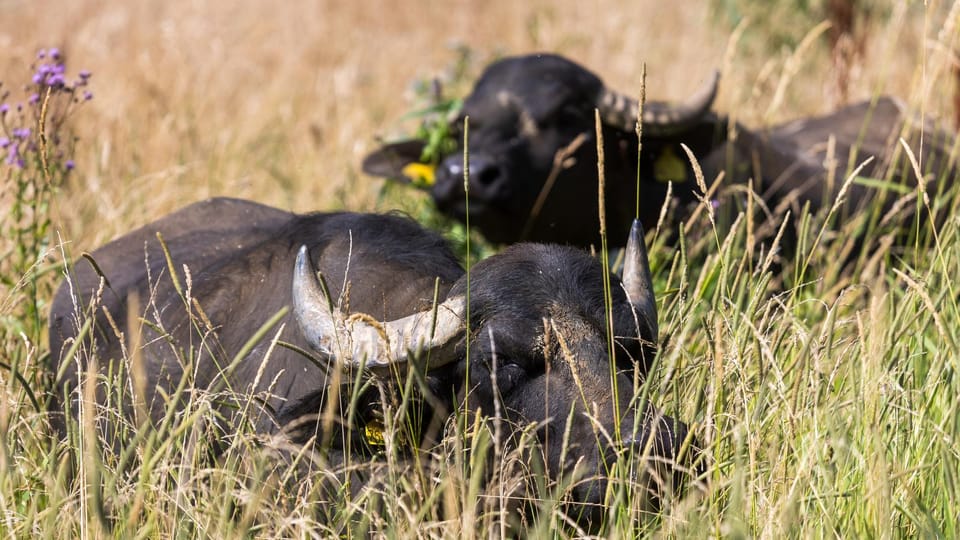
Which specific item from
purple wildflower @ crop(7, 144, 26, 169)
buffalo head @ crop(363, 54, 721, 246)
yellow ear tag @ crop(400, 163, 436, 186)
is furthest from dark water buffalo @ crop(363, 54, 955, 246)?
purple wildflower @ crop(7, 144, 26, 169)

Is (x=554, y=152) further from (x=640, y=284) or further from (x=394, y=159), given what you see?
(x=640, y=284)

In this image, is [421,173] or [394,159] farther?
[394,159]

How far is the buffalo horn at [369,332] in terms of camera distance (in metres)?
3.28

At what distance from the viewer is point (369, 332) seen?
131 inches

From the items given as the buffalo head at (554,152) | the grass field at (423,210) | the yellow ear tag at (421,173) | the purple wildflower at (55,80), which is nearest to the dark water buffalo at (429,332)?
the grass field at (423,210)

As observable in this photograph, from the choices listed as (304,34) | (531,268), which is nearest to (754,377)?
(531,268)

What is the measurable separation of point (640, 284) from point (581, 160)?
3187mm

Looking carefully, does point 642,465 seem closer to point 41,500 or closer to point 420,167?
point 41,500

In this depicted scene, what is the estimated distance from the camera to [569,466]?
3.17 m

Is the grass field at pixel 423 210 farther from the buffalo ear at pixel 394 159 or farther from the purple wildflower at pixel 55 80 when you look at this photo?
the purple wildflower at pixel 55 80

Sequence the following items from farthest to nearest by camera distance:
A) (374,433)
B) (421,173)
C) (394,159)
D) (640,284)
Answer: (394,159)
(421,173)
(640,284)
(374,433)

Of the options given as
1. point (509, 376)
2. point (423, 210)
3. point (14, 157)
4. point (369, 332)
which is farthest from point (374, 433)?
point (423, 210)

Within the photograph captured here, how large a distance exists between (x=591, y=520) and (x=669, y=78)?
897cm

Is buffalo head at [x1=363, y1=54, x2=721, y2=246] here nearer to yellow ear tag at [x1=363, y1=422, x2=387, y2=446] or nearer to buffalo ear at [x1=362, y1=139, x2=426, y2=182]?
buffalo ear at [x1=362, y1=139, x2=426, y2=182]
